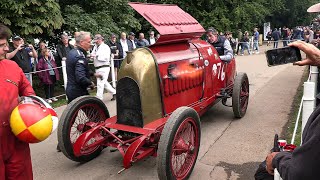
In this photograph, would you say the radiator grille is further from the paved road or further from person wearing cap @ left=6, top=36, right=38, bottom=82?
person wearing cap @ left=6, top=36, right=38, bottom=82

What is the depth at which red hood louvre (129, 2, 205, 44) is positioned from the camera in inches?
171

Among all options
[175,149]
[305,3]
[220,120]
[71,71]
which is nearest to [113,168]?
[175,149]

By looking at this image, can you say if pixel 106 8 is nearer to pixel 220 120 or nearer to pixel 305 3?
pixel 220 120

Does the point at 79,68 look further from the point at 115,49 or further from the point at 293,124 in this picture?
the point at 115,49

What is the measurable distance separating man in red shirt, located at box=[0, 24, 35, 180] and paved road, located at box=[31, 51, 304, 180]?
1421mm

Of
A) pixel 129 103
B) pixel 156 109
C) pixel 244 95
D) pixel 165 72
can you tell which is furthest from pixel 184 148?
pixel 244 95

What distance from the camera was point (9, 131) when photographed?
253 cm

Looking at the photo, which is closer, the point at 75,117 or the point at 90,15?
the point at 75,117

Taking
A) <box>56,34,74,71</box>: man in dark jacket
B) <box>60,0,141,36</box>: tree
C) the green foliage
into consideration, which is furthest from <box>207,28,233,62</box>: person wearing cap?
<box>60,0,141,36</box>: tree

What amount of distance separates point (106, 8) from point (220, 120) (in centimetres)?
755

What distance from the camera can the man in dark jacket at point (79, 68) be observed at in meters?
4.76

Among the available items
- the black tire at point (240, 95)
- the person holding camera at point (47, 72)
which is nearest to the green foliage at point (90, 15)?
the person holding camera at point (47, 72)

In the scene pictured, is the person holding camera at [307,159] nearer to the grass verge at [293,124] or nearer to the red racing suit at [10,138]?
the red racing suit at [10,138]

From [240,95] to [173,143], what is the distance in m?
2.82
